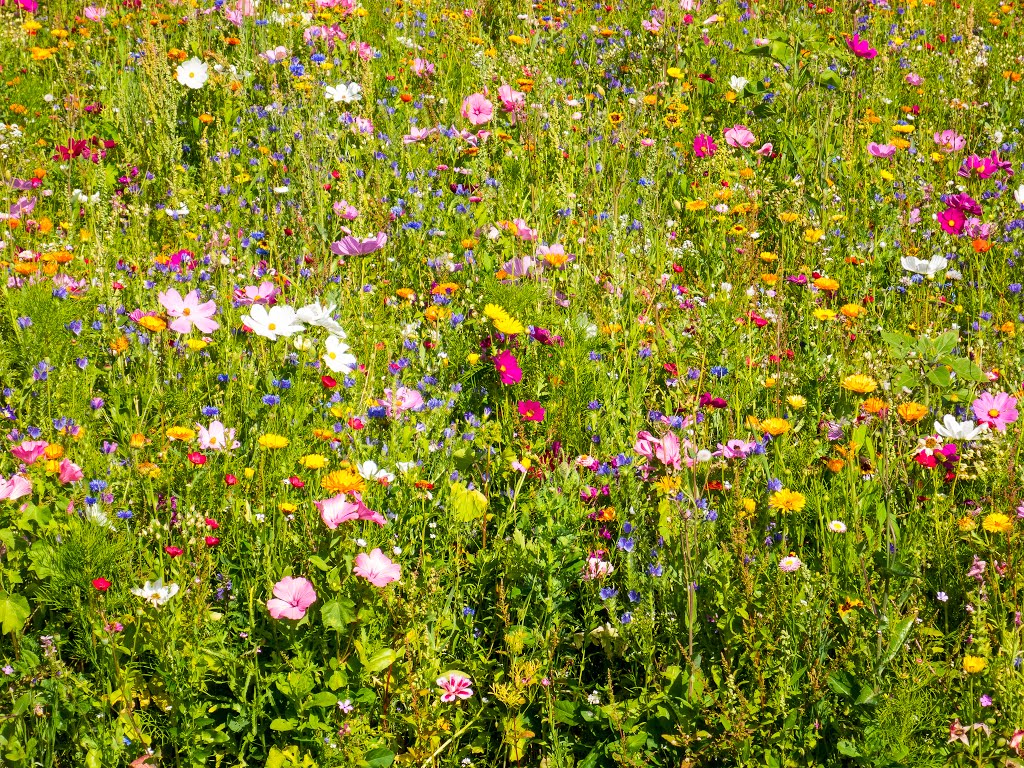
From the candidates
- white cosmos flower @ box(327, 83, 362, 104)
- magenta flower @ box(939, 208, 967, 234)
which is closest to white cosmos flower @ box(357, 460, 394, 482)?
magenta flower @ box(939, 208, 967, 234)

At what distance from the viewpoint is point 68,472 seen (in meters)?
2.23

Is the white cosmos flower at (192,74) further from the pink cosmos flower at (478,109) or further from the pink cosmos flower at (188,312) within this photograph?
the pink cosmos flower at (188,312)

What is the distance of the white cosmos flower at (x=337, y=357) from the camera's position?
278 centimetres

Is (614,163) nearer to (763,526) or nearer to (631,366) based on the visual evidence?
(631,366)

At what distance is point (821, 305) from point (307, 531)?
2105mm

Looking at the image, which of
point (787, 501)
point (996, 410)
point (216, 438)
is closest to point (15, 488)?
point (216, 438)

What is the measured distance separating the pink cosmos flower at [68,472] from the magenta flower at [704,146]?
2.90 meters

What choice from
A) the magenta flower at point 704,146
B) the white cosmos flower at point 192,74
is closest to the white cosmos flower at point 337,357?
the white cosmos flower at point 192,74

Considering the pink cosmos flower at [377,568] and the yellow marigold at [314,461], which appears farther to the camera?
the yellow marigold at [314,461]

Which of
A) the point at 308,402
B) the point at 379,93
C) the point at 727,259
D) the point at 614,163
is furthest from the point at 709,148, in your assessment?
the point at 308,402

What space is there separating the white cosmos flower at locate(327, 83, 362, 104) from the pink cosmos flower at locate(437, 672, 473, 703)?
2.94 metres

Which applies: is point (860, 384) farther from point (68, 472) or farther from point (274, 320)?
point (68, 472)

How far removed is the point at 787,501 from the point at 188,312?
5.55ft

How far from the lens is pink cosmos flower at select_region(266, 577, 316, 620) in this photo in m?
2.02
